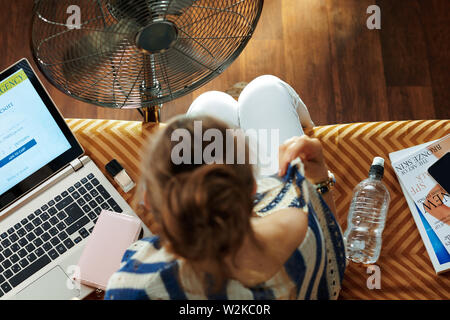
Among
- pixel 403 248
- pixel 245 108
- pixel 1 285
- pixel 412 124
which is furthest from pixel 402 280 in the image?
pixel 1 285

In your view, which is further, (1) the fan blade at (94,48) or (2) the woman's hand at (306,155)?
(2) the woman's hand at (306,155)

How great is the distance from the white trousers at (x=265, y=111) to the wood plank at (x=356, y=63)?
1.96ft

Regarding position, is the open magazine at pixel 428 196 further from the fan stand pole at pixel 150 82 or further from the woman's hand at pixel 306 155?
the fan stand pole at pixel 150 82

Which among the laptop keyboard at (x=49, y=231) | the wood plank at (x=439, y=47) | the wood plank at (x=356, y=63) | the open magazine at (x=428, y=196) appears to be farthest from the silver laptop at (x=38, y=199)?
the wood plank at (x=439, y=47)

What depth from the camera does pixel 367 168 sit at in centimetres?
98

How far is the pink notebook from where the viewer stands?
79cm

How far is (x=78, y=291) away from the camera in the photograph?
80 cm

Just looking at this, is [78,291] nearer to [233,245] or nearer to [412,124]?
[233,245]

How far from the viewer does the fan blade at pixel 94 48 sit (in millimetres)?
636

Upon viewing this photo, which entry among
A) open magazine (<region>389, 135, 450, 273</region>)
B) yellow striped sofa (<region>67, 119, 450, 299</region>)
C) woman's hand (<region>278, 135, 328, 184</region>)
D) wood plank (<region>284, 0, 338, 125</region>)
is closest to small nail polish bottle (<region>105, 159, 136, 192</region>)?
yellow striped sofa (<region>67, 119, 450, 299</region>)

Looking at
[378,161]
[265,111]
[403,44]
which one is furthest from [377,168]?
[403,44]

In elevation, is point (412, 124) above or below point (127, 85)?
below

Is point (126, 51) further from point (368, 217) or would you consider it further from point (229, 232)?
point (368, 217)
